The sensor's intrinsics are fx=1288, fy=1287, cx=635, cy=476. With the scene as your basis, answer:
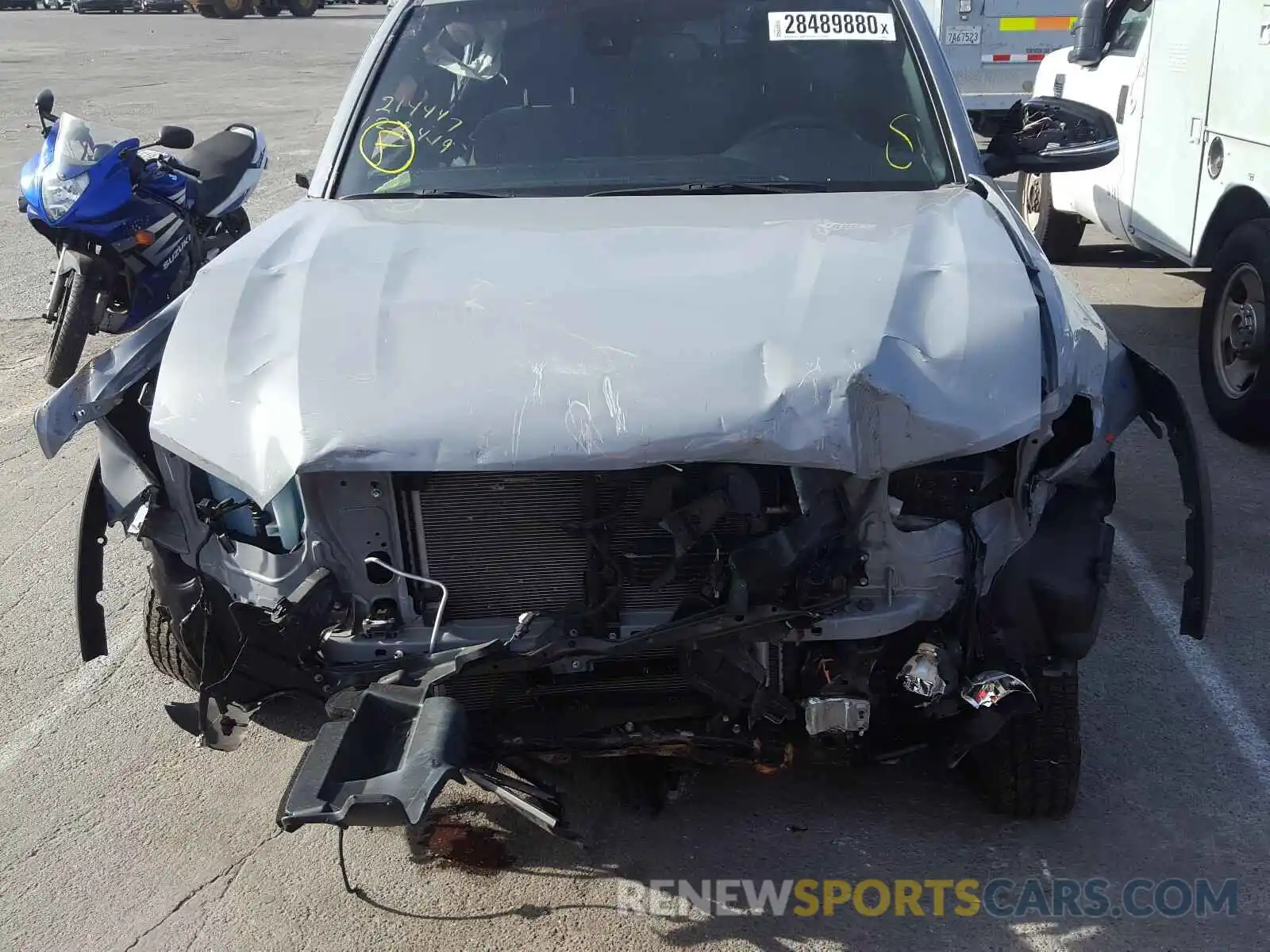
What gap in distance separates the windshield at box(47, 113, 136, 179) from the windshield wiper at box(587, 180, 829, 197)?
409 centimetres

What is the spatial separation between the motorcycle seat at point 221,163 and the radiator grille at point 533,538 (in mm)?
5280

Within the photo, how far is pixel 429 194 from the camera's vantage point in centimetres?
383

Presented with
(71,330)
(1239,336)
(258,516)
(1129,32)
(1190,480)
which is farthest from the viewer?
(1129,32)

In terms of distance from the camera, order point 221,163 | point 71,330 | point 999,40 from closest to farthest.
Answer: point 71,330
point 221,163
point 999,40

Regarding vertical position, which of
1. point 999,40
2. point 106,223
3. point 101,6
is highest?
point 106,223

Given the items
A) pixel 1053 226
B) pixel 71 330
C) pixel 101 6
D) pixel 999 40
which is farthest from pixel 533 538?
pixel 101 6

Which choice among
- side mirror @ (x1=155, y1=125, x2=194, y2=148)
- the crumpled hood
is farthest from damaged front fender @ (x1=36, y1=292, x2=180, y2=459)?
side mirror @ (x1=155, y1=125, x2=194, y2=148)

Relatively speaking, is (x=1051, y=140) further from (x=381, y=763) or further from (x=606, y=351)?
(x=381, y=763)

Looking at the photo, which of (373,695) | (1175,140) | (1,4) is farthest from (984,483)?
(1,4)

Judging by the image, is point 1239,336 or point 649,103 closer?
Result: point 649,103

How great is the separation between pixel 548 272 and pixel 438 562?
30.1 inches

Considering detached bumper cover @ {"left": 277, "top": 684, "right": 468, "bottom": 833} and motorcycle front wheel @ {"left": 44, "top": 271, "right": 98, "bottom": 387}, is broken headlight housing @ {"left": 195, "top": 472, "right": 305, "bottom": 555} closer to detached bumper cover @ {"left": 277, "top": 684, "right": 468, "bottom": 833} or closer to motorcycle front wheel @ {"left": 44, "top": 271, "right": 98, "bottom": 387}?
detached bumper cover @ {"left": 277, "top": 684, "right": 468, "bottom": 833}

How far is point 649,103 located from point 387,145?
2.71 ft

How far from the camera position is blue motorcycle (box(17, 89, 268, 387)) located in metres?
6.68
